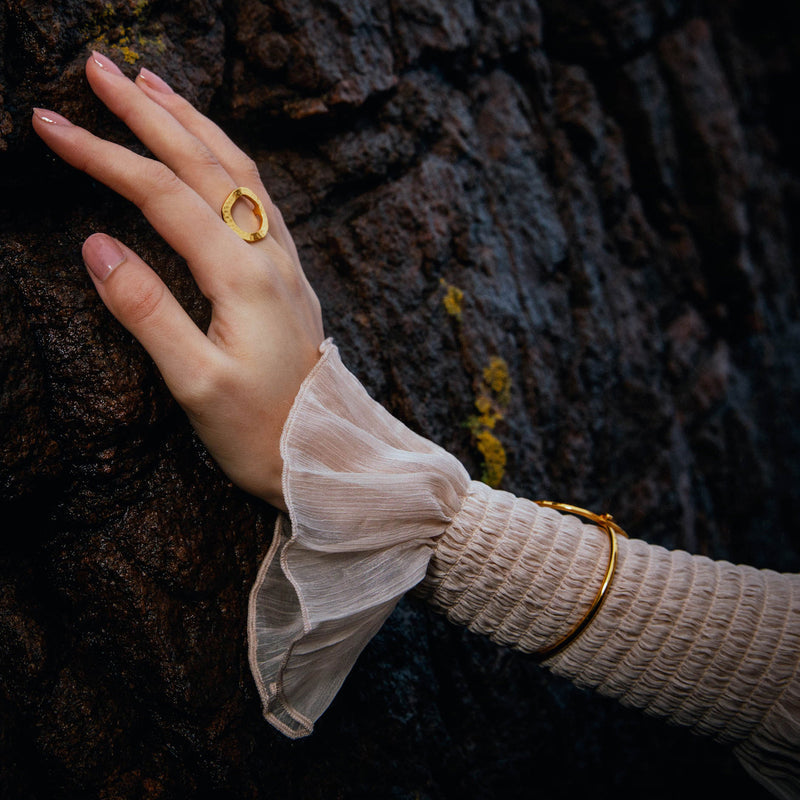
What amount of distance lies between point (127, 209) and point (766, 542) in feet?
9.10

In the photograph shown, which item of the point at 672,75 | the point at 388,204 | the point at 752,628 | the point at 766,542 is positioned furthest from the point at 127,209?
the point at 766,542

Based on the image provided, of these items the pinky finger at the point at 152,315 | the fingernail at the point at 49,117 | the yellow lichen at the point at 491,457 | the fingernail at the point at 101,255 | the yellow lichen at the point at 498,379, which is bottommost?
the yellow lichen at the point at 491,457

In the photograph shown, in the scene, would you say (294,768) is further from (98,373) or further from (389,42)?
(389,42)

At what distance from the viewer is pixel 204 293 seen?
41.4 inches

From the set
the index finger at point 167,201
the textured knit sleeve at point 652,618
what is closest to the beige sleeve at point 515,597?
the textured knit sleeve at point 652,618

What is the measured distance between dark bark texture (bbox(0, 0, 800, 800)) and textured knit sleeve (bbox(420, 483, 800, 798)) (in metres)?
0.38

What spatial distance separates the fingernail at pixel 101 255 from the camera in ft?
3.38

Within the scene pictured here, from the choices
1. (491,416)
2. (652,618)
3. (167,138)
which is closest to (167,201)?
(167,138)

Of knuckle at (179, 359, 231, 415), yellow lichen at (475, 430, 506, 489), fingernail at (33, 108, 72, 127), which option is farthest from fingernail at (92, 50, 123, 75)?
yellow lichen at (475, 430, 506, 489)

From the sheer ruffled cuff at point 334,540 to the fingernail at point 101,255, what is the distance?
0.37m

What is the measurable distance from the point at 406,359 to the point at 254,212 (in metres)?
0.57

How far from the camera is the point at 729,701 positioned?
1.11 m

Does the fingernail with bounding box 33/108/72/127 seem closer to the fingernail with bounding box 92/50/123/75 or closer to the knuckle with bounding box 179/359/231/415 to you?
the fingernail with bounding box 92/50/123/75

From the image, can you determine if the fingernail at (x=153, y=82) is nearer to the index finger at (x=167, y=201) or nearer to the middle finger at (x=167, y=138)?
the middle finger at (x=167, y=138)
